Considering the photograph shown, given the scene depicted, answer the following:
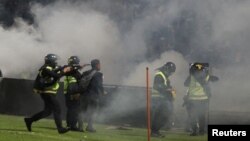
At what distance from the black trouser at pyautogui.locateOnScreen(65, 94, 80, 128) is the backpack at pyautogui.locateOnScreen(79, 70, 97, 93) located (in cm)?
35

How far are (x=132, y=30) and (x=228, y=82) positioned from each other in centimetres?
602

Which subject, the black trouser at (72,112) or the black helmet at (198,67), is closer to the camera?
the black trouser at (72,112)

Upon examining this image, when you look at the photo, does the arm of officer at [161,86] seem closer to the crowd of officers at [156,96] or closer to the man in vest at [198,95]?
the crowd of officers at [156,96]

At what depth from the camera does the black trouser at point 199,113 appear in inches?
671

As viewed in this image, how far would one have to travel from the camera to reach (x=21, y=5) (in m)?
33.5

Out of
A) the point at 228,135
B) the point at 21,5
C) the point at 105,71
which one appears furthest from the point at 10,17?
the point at 228,135

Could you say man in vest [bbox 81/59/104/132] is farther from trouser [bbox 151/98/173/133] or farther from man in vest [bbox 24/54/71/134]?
man in vest [bbox 24/54/71/134]

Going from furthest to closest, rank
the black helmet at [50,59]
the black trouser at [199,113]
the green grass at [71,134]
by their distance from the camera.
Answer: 1. the black trouser at [199,113]
2. the black helmet at [50,59]
3. the green grass at [71,134]

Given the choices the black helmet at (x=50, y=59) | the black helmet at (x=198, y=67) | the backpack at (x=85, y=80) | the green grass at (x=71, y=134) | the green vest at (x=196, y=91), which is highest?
the black helmet at (x=50, y=59)

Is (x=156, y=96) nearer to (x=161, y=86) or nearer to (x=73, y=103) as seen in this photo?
(x=161, y=86)

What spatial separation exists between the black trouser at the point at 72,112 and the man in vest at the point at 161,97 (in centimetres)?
190

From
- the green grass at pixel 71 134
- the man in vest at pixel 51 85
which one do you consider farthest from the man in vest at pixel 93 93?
the man in vest at pixel 51 85

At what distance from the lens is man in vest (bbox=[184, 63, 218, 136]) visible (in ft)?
56.0

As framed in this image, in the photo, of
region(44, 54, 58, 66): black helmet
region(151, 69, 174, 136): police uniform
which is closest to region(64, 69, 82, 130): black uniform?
region(44, 54, 58, 66): black helmet
